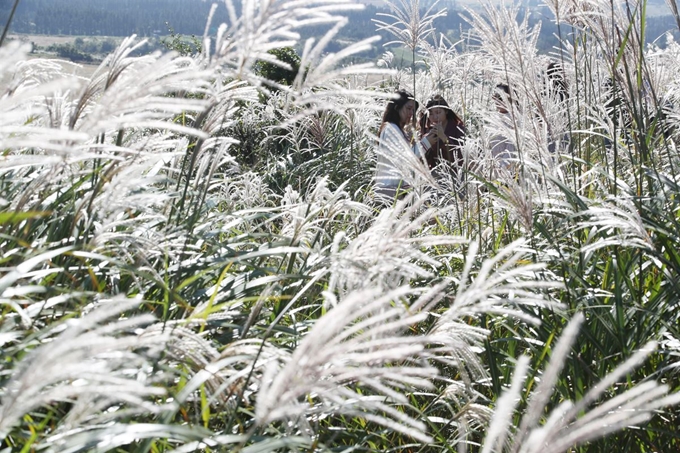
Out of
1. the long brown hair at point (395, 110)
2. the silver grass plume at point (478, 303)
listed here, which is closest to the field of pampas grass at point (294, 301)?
the silver grass plume at point (478, 303)

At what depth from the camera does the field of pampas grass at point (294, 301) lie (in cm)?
105

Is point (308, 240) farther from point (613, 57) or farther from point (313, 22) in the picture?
point (313, 22)

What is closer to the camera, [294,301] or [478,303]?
[478,303]

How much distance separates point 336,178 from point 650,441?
4.03 m

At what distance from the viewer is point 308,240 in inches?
115

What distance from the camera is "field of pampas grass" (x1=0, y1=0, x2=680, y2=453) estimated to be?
1.05 meters

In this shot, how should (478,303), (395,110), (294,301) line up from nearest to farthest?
(478,303)
(294,301)
(395,110)

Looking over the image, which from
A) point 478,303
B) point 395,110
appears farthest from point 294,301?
point 395,110

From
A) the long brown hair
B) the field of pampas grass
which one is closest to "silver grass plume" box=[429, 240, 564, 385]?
the field of pampas grass

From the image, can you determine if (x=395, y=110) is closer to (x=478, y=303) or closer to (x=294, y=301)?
(x=294, y=301)

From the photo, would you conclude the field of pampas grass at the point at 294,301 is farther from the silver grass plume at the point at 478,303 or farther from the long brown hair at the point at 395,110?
the long brown hair at the point at 395,110

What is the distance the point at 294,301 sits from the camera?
1819 mm

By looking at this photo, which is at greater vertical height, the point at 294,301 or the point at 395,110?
the point at 395,110

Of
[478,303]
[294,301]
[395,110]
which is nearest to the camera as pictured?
[478,303]
